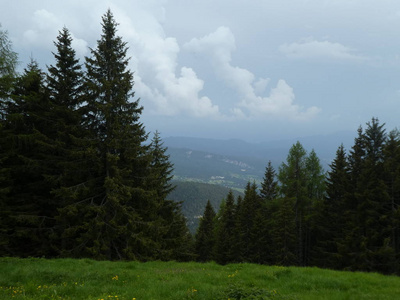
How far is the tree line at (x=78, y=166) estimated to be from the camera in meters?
14.3

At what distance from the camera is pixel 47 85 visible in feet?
54.2

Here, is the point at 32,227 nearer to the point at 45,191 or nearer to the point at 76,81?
the point at 45,191

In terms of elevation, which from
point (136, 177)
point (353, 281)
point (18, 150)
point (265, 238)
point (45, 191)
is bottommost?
point (265, 238)

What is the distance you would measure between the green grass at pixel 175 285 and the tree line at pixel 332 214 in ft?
45.3

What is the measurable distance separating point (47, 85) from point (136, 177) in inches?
344

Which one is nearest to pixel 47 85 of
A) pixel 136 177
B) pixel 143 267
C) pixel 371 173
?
pixel 136 177

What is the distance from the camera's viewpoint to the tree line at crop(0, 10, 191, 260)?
1427 cm

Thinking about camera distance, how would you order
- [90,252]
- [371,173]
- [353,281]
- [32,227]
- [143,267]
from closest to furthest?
1. [353,281]
2. [143,267]
3. [90,252]
4. [32,227]
5. [371,173]

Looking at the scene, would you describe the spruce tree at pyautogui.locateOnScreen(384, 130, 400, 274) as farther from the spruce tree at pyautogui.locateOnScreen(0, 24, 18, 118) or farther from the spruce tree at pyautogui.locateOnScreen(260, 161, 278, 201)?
the spruce tree at pyautogui.locateOnScreen(0, 24, 18, 118)

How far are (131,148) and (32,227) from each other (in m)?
7.94

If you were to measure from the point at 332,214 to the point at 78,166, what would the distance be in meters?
26.1

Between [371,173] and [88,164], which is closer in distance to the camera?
[88,164]

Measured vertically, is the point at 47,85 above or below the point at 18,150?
above

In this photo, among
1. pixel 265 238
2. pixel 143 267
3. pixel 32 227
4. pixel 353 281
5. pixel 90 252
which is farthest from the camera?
pixel 265 238
